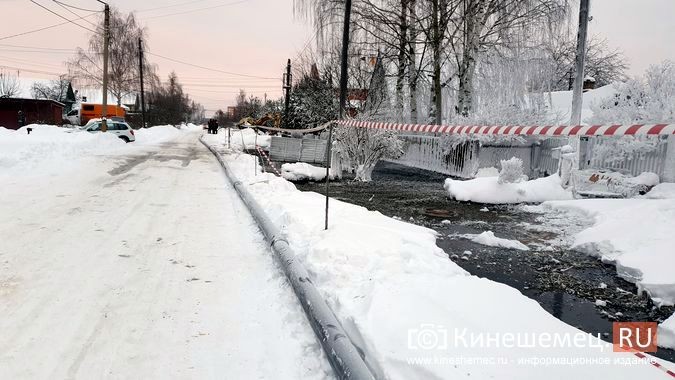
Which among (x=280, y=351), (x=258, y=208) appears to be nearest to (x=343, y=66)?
(x=258, y=208)

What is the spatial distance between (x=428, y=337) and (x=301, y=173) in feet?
36.6

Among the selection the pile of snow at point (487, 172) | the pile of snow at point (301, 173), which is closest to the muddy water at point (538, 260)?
the pile of snow at point (301, 173)

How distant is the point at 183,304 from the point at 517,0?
17489 mm

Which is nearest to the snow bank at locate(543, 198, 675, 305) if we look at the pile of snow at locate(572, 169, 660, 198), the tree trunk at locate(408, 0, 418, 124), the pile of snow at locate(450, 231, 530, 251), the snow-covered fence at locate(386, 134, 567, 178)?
the pile of snow at locate(450, 231, 530, 251)

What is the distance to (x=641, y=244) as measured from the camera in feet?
17.8

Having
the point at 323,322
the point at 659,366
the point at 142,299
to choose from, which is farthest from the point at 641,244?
the point at 142,299

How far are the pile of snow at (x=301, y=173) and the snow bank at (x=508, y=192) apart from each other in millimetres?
4682

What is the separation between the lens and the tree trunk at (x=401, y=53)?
64.4 ft

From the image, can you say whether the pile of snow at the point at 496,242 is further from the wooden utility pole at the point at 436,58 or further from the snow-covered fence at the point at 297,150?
the wooden utility pole at the point at 436,58

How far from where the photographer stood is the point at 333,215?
6.89 meters

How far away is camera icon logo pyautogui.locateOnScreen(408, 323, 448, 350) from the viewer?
2.78 m

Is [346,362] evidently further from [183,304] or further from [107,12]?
[107,12]

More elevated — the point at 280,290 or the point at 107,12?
the point at 107,12
